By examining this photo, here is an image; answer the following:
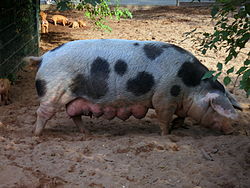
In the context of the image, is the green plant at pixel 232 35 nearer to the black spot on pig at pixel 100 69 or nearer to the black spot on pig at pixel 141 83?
the black spot on pig at pixel 141 83

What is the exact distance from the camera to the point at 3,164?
4.09 m

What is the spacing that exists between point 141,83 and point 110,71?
0.45 m

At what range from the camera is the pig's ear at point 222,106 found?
16.3 feet

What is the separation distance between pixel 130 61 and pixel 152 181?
75.4 inches

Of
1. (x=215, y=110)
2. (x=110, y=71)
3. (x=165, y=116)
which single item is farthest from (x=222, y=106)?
(x=110, y=71)

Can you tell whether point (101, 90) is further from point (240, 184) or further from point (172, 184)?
point (240, 184)

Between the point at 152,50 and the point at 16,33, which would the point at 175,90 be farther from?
the point at 16,33

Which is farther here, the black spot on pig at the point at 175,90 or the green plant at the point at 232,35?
the black spot on pig at the point at 175,90

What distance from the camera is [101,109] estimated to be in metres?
5.31

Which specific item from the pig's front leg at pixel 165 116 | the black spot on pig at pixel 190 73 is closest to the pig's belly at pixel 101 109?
the pig's front leg at pixel 165 116

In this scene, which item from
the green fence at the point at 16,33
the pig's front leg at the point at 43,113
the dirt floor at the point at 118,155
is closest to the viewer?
the dirt floor at the point at 118,155

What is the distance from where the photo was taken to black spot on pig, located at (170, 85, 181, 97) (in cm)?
510

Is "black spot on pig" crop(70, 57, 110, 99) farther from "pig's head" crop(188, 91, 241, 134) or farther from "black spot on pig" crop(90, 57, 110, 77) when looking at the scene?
"pig's head" crop(188, 91, 241, 134)

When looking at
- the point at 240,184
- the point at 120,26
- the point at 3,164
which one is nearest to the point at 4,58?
the point at 3,164
